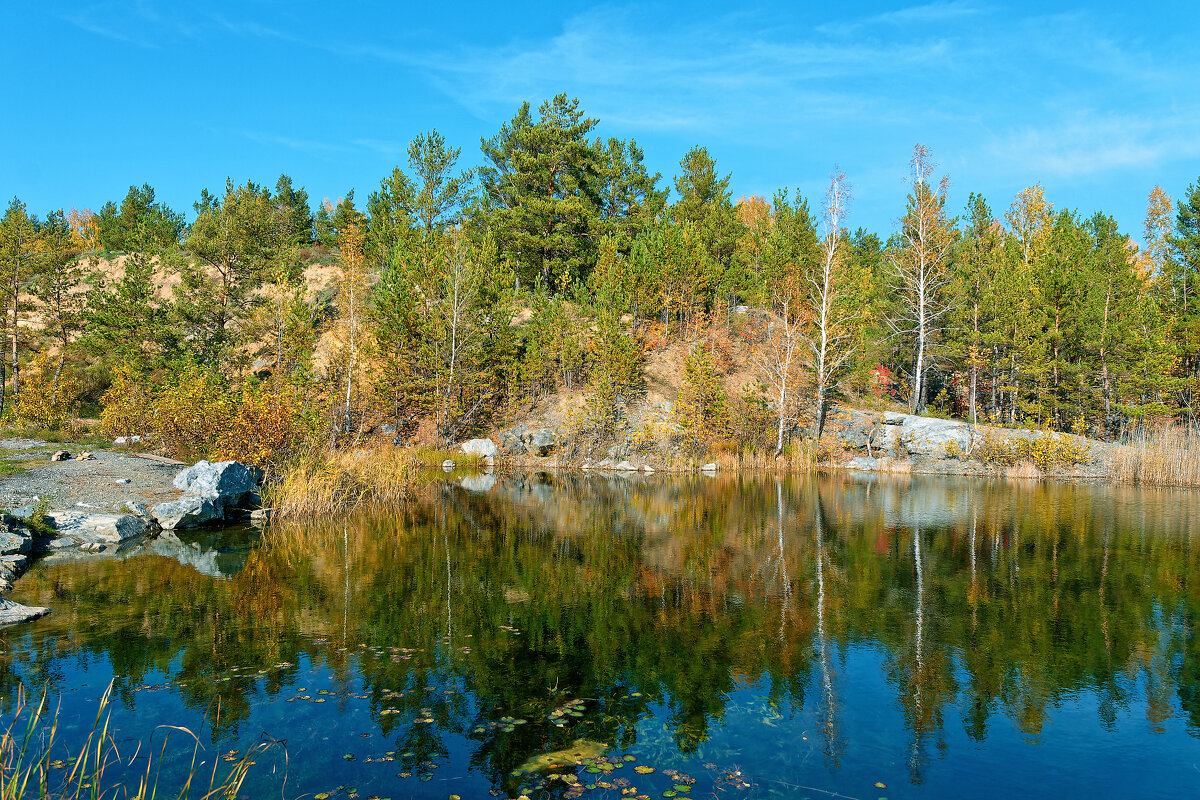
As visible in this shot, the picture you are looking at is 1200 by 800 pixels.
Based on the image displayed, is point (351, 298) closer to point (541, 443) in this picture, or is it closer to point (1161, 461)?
point (541, 443)

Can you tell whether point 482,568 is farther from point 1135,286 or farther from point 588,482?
point 1135,286

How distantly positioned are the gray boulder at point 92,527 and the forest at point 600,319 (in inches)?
497

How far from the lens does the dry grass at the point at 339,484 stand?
753 inches

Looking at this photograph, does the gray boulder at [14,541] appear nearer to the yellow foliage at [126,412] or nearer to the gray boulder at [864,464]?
the yellow foliage at [126,412]

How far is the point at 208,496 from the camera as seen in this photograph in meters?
17.9

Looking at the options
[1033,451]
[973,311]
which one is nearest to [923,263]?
[973,311]

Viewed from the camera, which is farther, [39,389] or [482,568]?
[39,389]

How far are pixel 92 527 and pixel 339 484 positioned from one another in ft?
22.0

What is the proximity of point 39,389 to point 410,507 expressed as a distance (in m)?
28.8

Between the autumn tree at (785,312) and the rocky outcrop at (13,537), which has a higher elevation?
the autumn tree at (785,312)

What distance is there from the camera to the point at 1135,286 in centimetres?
3453

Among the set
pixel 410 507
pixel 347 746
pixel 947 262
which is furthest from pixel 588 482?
pixel 947 262

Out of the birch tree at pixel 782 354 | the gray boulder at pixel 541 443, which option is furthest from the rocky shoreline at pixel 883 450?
the birch tree at pixel 782 354

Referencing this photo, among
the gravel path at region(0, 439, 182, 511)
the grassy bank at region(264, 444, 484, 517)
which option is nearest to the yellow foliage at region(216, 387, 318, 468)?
the grassy bank at region(264, 444, 484, 517)
